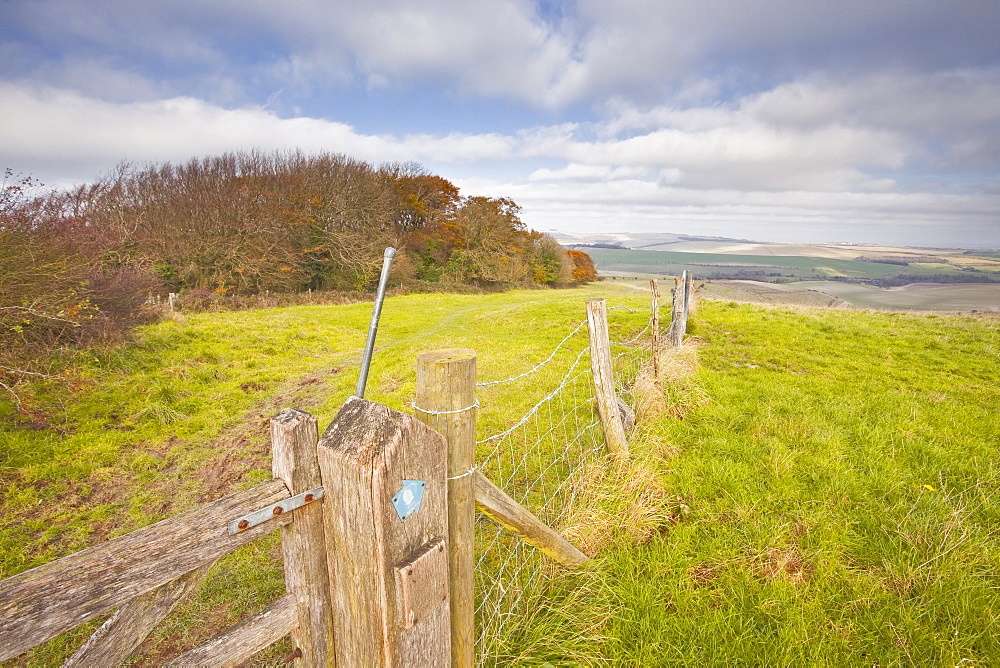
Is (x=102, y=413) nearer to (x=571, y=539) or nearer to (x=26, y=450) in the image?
(x=26, y=450)

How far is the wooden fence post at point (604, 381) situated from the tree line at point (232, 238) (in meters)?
8.55

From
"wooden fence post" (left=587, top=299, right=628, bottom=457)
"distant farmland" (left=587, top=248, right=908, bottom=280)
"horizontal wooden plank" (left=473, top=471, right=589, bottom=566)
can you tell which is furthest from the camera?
"distant farmland" (left=587, top=248, right=908, bottom=280)

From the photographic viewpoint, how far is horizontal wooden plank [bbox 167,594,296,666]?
1.37 meters

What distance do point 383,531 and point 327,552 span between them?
1.01 feet

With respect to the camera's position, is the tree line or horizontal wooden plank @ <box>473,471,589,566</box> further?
the tree line

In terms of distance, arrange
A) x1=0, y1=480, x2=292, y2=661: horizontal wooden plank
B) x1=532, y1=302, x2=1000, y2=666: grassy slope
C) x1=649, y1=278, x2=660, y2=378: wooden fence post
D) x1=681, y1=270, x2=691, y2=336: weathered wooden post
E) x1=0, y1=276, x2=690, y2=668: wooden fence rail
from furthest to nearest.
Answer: x1=681, y1=270, x2=691, y2=336: weathered wooden post
x1=649, y1=278, x2=660, y2=378: wooden fence post
x1=532, y1=302, x2=1000, y2=666: grassy slope
x1=0, y1=276, x2=690, y2=668: wooden fence rail
x1=0, y1=480, x2=292, y2=661: horizontal wooden plank

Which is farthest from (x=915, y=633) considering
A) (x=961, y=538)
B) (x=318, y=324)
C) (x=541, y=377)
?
(x=318, y=324)

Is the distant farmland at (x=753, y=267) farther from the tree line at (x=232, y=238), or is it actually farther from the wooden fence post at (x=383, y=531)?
the wooden fence post at (x=383, y=531)

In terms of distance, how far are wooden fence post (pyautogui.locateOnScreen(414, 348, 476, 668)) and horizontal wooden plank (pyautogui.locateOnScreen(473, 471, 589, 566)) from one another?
0.09 metres

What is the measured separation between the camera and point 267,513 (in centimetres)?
134

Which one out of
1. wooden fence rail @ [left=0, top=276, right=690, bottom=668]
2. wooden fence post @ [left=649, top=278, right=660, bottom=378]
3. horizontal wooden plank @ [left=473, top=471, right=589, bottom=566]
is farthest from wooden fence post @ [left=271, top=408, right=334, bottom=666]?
wooden fence post @ [left=649, top=278, right=660, bottom=378]

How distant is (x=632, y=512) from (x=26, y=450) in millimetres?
7898

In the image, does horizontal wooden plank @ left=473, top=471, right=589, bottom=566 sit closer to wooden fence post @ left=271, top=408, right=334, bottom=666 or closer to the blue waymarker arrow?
the blue waymarker arrow

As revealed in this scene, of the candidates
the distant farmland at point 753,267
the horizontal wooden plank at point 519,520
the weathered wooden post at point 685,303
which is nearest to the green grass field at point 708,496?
the horizontal wooden plank at point 519,520
